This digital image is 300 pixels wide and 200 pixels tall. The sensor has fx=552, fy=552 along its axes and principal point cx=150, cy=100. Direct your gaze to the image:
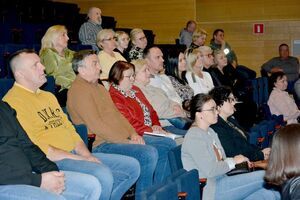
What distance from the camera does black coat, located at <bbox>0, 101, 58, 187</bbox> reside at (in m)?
2.61

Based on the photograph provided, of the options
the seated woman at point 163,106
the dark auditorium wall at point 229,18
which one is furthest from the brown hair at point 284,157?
the dark auditorium wall at point 229,18

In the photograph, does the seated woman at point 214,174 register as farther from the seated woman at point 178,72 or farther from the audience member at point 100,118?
the seated woman at point 178,72

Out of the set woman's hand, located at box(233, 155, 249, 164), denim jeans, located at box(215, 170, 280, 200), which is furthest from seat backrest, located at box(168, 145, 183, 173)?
woman's hand, located at box(233, 155, 249, 164)

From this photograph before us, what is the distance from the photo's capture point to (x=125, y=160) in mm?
3447

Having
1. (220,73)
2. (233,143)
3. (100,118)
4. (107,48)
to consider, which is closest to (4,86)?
(100,118)

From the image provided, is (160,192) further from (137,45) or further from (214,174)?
(137,45)

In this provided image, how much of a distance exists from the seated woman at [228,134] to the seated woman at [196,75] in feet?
5.18

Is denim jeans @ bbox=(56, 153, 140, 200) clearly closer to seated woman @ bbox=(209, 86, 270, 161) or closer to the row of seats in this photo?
the row of seats

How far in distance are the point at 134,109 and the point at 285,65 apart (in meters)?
5.90

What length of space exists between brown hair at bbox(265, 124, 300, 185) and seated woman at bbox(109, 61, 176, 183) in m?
1.97

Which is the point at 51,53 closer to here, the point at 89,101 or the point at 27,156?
the point at 89,101

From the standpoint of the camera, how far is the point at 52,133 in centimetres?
328

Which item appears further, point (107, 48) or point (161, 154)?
point (107, 48)

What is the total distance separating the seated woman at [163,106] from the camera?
189 inches
